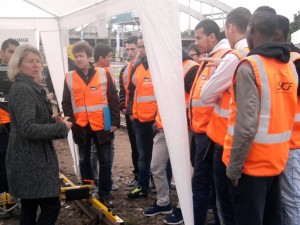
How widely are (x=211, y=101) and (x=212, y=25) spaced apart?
2.72ft

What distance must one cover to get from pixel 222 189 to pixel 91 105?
6.38 feet

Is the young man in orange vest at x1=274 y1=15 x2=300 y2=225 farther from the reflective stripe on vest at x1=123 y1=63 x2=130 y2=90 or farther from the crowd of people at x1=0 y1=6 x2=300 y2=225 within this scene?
the reflective stripe on vest at x1=123 y1=63 x2=130 y2=90

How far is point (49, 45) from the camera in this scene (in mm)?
5039

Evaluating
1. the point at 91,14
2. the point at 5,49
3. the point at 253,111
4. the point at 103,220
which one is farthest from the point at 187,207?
the point at 5,49

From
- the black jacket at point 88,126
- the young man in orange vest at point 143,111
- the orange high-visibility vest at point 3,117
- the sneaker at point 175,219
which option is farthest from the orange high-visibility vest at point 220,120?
the orange high-visibility vest at point 3,117

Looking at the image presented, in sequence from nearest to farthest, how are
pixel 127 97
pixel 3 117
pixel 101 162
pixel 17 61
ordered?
pixel 17 61, pixel 3 117, pixel 101 162, pixel 127 97

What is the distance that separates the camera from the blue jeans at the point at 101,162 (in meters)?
4.09

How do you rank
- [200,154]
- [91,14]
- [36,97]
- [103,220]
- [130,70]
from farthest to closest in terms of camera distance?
[130,70] → [91,14] → [103,220] → [200,154] → [36,97]

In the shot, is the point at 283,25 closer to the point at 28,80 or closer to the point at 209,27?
the point at 209,27

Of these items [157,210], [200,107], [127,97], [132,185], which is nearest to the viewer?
[200,107]

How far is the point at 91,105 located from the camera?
401cm

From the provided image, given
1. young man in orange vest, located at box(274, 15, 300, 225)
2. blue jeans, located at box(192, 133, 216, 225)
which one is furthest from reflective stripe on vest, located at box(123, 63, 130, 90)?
young man in orange vest, located at box(274, 15, 300, 225)

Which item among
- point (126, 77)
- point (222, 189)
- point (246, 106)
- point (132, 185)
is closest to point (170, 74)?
point (246, 106)

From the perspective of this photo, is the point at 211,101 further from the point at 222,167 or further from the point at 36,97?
the point at 36,97
